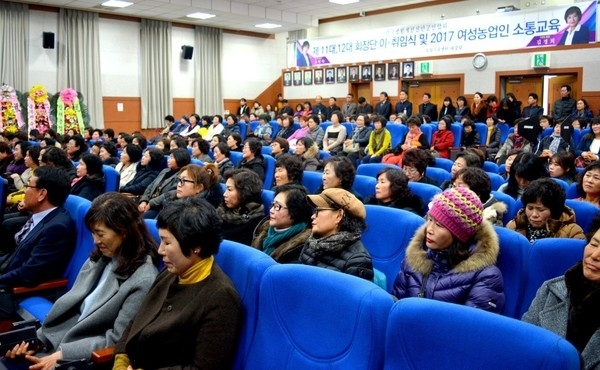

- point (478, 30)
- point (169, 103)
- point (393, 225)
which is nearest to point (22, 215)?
point (393, 225)

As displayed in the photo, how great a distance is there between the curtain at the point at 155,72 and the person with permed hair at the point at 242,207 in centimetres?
1174

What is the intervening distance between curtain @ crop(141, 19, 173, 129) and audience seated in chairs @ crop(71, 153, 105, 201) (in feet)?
32.4

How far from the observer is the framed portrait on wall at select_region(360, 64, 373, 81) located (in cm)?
1325

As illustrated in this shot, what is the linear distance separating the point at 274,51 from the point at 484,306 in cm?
1608

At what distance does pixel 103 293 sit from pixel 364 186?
97.9 inches

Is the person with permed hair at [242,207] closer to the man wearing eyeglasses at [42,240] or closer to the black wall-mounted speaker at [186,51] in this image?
the man wearing eyeglasses at [42,240]

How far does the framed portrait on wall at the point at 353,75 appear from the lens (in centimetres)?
1358

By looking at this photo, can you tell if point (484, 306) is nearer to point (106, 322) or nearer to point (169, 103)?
point (106, 322)

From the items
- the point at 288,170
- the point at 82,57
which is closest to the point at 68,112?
the point at 82,57

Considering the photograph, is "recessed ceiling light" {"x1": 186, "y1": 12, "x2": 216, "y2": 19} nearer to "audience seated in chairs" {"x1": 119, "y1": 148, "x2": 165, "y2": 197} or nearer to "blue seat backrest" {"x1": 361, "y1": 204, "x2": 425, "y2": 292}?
"audience seated in chairs" {"x1": 119, "y1": 148, "x2": 165, "y2": 197}

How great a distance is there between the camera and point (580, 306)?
1539mm

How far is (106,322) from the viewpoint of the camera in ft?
7.18

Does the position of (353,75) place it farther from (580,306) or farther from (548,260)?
(580,306)

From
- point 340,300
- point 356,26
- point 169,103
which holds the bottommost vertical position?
point 340,300
